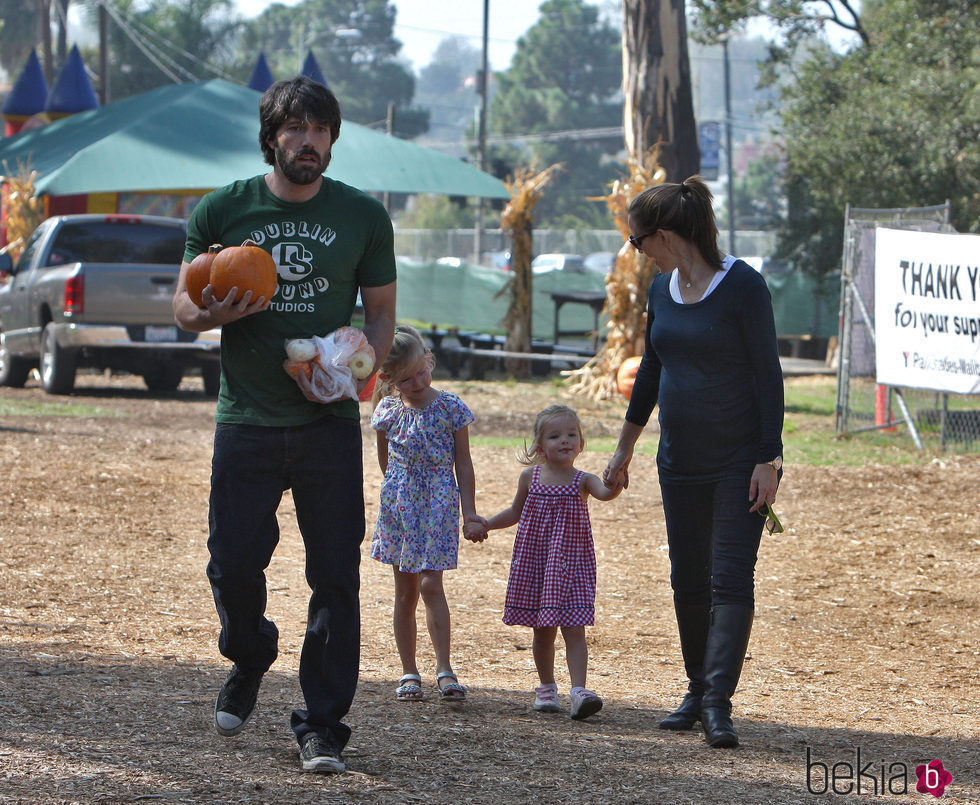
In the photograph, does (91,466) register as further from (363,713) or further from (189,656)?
(363,713)

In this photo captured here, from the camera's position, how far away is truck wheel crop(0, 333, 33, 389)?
18.1 meters

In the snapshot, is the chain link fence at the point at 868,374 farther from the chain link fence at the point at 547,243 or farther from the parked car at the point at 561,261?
the chain link fence at the point at 547,243

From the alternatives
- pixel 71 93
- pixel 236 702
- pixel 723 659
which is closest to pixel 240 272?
pixel 236 702

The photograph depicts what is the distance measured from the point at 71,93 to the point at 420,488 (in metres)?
30.6

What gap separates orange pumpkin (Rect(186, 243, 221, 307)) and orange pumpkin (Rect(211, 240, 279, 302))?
5 cm

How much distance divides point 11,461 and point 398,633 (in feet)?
22.2

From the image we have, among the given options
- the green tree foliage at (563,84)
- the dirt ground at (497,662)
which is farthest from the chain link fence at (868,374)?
the green tree foliage at (563,84)

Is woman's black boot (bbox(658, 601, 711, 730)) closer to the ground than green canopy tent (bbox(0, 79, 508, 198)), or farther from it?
closer to the ground

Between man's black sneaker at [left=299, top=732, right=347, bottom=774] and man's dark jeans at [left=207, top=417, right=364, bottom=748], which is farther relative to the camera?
man's dark jeans at [left=207, top=417, right=364, bottom=748]

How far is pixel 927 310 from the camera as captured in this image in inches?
488

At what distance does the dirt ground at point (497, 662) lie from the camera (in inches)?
163

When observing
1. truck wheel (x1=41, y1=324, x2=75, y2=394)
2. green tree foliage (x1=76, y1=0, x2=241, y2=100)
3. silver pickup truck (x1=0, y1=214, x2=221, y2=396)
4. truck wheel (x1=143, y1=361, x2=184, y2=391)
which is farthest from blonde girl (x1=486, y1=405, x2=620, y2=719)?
green tree foliage (x1=76, y1=0, x2=241, y2=100)

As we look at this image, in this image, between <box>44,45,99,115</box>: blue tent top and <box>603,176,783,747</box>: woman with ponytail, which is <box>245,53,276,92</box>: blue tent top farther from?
<box>603,176,783,747</box>: woman with ponytail

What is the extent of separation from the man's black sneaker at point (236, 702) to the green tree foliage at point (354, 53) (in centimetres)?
9229
